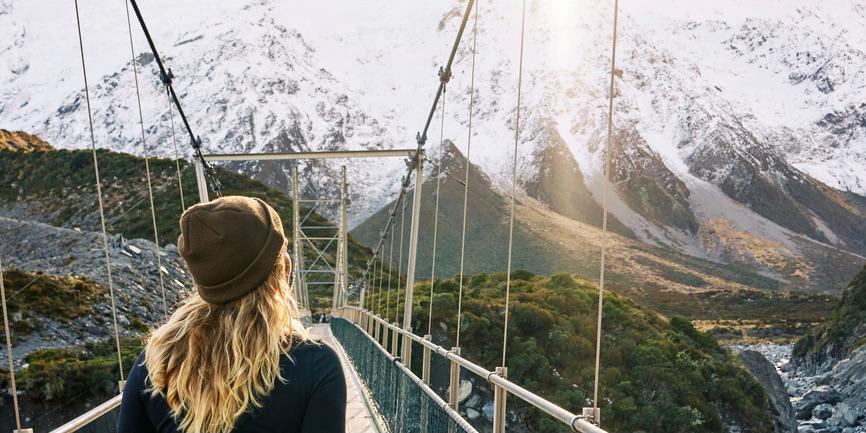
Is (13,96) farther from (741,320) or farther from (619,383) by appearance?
(619,383)

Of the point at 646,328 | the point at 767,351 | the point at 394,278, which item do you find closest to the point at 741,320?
the point at 767,351

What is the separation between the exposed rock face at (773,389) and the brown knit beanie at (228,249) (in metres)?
31.0

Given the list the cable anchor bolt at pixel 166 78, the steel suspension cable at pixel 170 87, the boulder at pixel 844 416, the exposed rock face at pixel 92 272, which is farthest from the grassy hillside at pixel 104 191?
the cable anchor bolt at pixel 166 78

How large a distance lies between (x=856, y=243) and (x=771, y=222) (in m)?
14.8

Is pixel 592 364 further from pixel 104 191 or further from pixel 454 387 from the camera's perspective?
pixel 104 191

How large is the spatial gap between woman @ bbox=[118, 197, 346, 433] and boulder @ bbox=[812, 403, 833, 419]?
46.8 meters

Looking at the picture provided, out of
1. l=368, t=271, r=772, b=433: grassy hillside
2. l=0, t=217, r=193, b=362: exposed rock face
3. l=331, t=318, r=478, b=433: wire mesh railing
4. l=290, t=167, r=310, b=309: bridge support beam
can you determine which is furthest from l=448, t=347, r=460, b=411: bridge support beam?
l=290, t=167, r=310, b=309: bridge support beam

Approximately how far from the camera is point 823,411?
145 feet

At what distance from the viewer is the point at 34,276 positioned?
32.0m

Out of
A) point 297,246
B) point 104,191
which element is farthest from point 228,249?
point 104,191

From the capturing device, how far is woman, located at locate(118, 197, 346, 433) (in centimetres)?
139

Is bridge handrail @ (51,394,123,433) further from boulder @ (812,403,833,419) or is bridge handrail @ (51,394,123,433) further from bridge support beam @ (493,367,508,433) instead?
boulder @ (812,403,833,419)

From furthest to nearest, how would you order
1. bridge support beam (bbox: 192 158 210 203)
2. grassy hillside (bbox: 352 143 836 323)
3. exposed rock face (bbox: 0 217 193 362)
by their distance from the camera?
grassy hillside (bbox: 352 143 836 323) → exposed rock face (bbox: 0 217 193 362) → bridge support beam (bbox: 192 158 210 203)

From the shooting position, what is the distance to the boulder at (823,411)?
43.7m
